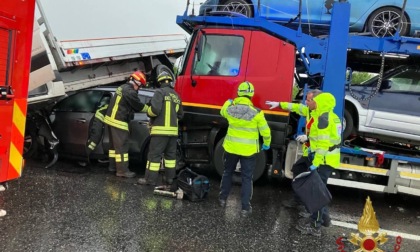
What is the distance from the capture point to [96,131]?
6.59m

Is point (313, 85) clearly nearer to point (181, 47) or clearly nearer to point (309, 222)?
point (309, 222)

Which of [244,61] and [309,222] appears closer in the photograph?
[309,222]

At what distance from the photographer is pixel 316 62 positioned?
558 cm

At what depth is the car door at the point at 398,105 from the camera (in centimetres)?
564

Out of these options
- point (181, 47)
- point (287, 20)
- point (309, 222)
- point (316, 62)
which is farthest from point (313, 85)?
point (181, 47)

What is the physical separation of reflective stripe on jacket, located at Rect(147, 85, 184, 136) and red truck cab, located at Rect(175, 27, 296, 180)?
235 mm

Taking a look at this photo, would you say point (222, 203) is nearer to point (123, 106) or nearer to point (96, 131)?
point (123, 106)

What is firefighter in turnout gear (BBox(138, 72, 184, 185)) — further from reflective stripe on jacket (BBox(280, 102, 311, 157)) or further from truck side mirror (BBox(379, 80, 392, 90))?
truck side mirror (BBox(379, 80, 392, 90))

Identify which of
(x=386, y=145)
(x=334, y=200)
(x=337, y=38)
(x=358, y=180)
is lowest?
(x=334, y=200)

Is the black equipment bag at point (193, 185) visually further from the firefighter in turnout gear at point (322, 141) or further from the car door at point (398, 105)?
the car door at point (398, 105)

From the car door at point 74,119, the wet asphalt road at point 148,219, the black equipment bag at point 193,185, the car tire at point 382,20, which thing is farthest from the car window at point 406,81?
the car door at point 74,119

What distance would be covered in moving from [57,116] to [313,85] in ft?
14.0

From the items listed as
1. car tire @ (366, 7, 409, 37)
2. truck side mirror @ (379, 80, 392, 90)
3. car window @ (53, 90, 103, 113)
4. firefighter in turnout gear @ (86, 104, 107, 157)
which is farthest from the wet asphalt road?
car tire @ (366, 7, 409, 37)

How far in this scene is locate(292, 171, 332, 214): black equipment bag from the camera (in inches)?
172
